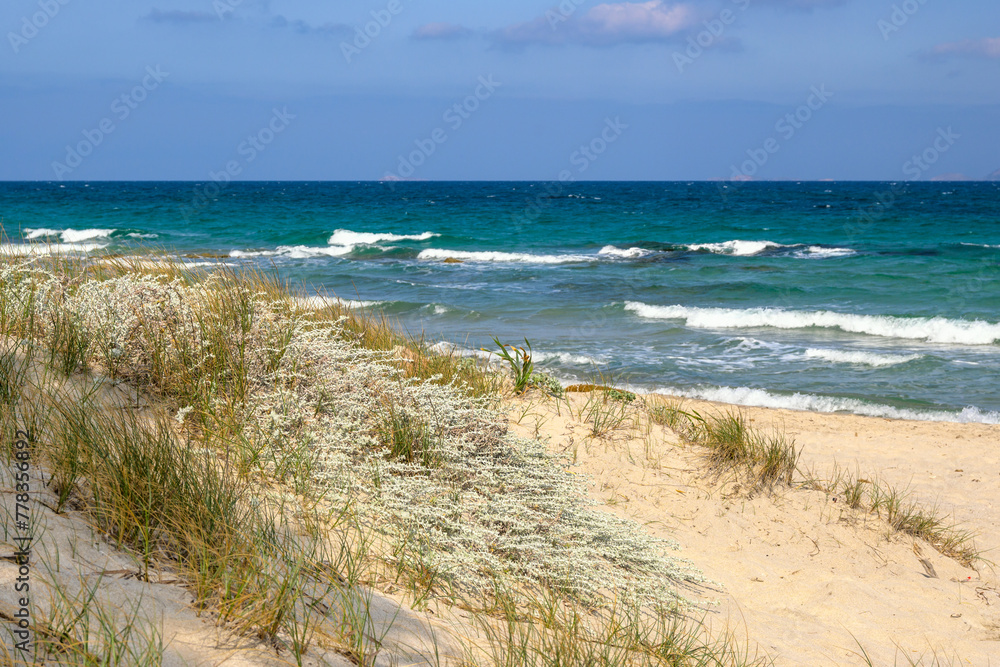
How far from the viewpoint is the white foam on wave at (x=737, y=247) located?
83.9 feet

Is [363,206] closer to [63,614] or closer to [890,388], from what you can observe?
[890,388]

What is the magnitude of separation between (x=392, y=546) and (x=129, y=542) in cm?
103

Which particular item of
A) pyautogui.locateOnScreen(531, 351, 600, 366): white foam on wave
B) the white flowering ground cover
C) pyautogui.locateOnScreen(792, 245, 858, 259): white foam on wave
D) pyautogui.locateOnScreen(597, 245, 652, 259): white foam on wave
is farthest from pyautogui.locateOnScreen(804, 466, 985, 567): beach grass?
pyautogui.locateOnScreen(792, 245, 858, 259): white foam on wave

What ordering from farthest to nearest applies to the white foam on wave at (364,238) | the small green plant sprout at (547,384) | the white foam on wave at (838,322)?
1. the white foam on wave at (364,238)
2. the white foam on wave at (838,322)
3. the small green plant sprout at (547,384)

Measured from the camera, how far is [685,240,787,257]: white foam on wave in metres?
25.6

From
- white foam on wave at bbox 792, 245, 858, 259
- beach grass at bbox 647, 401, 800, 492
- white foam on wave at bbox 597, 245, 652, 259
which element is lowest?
beach grass at bbox 647, 401, 800, 492

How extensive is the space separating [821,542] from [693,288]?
525 inches

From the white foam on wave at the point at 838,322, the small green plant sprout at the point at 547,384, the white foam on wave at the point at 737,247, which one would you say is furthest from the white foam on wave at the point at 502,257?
the small green plant sprout at the point at 547,384

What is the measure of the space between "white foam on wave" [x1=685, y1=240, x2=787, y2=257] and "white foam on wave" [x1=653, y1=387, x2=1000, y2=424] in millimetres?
17269

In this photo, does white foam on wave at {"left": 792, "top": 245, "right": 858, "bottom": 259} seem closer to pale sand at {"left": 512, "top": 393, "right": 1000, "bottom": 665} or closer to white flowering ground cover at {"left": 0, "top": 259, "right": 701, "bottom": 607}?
pale sand at {"left": 512, "top": 393, "right": 1000, "bottom": 665}

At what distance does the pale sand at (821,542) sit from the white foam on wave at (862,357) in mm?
3446

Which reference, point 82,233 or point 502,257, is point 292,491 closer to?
point 502,257

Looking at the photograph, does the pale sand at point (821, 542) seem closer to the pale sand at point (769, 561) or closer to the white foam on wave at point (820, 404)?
Result: the pale sand at point (769, 561)

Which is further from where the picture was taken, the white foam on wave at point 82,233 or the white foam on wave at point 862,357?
the white foam on wave at point 82,233
